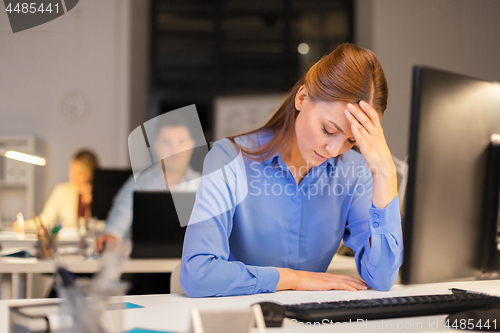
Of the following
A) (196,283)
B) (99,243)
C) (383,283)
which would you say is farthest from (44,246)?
(383,283)

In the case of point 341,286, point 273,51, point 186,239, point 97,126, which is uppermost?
point 273,51

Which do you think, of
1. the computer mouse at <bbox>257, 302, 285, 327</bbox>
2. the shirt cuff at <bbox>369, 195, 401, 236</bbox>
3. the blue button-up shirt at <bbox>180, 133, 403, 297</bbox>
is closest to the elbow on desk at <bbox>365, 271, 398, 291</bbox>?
the blue button-up shirt at <bbox>180, 133, 403, 297</bbox>

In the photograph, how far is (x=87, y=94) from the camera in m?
5.02

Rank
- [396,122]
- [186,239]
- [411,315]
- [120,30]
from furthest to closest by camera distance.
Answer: [120,30]
[396,122]
[186,239]
[411,315]

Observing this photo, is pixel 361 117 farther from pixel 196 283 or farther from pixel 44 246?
pixel 44 246

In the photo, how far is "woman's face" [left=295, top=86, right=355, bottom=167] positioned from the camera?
1064 millimetres

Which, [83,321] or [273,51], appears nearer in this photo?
[83,321]

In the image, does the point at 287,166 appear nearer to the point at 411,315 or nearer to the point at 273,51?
the point at 411,315

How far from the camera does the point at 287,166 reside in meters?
1.26

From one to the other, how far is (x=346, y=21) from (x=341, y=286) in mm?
4596

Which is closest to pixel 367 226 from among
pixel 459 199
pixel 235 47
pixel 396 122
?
pixel 459 199

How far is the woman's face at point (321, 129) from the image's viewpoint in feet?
3.49

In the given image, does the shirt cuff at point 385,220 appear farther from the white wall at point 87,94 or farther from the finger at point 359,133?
the white wall at point 87,94

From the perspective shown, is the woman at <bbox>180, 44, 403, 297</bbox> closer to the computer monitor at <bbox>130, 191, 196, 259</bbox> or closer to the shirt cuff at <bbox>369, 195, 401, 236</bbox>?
the shirt cuff at <bbox>369, 195, 401, 236</bbox>
